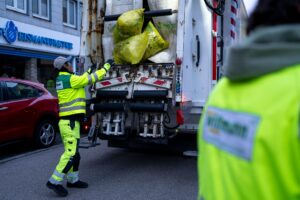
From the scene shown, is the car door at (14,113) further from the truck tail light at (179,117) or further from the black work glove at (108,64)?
the truck tail light at (179,117)

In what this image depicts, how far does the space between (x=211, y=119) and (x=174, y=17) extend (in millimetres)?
4181

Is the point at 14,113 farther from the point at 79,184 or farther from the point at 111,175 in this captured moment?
the point at 79,184

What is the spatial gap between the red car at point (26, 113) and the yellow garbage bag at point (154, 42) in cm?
295

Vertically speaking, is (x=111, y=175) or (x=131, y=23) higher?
(x=131, y=23)

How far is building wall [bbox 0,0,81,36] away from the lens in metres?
15.0

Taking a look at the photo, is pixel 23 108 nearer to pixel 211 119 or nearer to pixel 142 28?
pixel 142 28

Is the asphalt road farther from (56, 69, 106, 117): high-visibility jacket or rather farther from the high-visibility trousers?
(56, 69, 106, 117): high-visibility jacket

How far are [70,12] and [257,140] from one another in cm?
1934

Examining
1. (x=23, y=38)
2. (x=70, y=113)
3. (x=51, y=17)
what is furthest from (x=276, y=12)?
(x=51, y=17)

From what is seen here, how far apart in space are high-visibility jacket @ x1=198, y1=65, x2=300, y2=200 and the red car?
6.16 metres

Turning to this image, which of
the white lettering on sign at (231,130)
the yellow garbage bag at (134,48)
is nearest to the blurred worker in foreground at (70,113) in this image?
the yellow garbage bag at (134,48)

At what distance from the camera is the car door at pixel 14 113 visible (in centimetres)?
686

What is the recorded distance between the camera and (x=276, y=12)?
1.12 metres

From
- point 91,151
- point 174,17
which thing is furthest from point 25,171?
point 174,17
